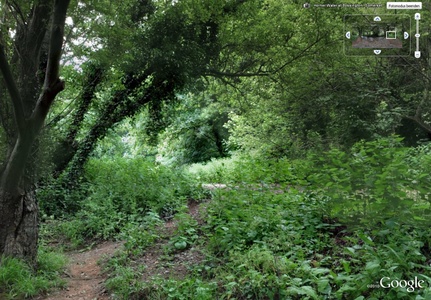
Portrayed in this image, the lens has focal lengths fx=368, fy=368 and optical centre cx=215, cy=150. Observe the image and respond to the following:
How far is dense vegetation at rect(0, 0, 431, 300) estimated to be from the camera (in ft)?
12.4

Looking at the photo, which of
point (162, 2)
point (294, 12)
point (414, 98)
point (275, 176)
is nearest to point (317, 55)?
point (294, 12)

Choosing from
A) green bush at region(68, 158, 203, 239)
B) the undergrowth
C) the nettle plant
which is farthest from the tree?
the nettle plant

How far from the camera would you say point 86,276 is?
5.38 m

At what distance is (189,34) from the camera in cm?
902

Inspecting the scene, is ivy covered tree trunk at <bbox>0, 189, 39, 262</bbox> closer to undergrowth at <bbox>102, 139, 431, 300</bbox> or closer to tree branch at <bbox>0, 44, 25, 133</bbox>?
tree branch at <bbox>0, 44, 25, 133</bbox>

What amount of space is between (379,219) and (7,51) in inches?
228

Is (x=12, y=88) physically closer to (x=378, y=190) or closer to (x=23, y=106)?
(x=23, y=106)

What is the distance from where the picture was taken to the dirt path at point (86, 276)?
468 cm

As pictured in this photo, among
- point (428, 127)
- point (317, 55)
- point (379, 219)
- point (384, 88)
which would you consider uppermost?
point (317, 55)

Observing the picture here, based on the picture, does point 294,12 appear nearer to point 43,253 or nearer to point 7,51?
point 7,51

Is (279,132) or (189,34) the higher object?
(189,34)

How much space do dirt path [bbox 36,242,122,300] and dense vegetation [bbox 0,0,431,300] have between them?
0.59 feet

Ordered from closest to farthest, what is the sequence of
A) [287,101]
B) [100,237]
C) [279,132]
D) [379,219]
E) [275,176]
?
1. [379,219]
2. [100,237]
3. [275,176]
4. [287,101]
5. [279,132]

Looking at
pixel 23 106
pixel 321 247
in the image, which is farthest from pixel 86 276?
pixel 321 247
